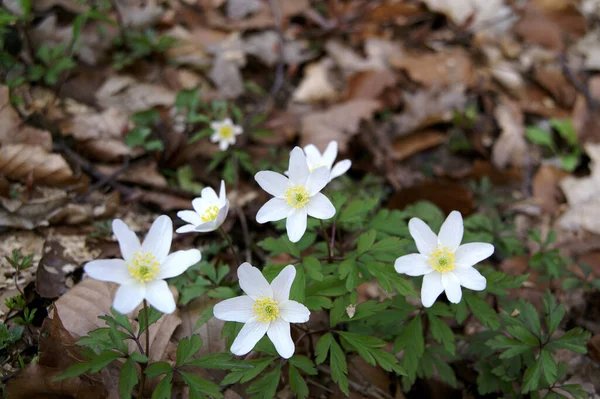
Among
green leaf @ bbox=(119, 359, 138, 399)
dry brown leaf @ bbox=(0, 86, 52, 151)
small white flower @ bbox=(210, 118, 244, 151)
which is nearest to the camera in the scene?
green leaf @ bbox=(119, 359, 138, 399)

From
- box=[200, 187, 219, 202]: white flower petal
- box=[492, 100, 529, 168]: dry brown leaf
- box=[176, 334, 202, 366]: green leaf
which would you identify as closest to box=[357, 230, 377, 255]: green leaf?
box=[200, 187, 219, 202]: white flower petal

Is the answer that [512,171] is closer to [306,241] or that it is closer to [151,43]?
[306,241]

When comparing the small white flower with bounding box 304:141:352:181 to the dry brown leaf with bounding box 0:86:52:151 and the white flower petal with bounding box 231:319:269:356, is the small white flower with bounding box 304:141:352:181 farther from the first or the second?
the dry brown leaf with bounding box 0:86:52:151

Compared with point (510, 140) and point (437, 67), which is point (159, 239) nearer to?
point (510, 140)

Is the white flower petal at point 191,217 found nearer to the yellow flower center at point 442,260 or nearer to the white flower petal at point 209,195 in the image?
the white flower petal at point 209,195

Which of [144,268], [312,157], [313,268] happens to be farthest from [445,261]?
[144,268]

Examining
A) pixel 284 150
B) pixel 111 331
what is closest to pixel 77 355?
pixel 111 331

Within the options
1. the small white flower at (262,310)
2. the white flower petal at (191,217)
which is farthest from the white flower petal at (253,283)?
the white flower petal at (191,217)
